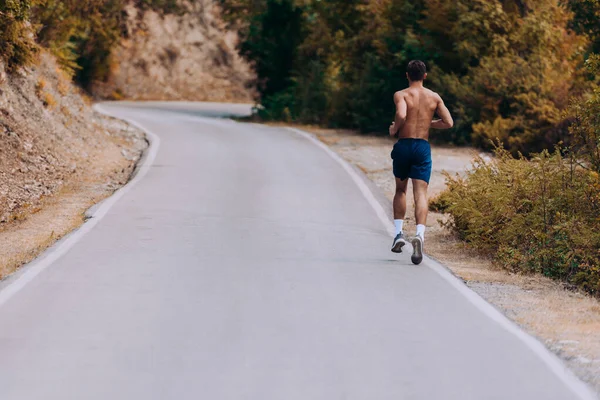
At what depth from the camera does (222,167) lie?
869 inches

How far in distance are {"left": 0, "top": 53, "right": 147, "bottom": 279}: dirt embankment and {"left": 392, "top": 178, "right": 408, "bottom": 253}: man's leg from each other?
4103 mm

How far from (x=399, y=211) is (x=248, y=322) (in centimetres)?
422

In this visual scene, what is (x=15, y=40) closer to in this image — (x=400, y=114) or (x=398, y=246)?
(x=400, y=114)

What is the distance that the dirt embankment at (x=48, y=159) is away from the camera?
47.9ft

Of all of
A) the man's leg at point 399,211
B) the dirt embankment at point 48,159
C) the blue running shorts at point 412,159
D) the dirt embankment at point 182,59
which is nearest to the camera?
the blue running shorts at point 412,159

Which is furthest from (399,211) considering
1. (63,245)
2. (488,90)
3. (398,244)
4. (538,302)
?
(488,90)

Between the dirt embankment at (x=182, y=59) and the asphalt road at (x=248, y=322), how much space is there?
→ 48023mm

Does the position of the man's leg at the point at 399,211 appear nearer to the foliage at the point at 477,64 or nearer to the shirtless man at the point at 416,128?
the shirtless man at the point at 416,128

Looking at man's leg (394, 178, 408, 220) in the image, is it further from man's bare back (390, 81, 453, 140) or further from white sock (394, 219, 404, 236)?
man's bare back (390, 81, 453, 140)

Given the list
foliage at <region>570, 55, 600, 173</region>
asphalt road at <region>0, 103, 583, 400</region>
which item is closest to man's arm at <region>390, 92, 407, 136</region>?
asphalt road at <region>0, 103, 583, 400</region>

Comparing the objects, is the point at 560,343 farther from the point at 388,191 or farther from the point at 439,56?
the point at 439,56

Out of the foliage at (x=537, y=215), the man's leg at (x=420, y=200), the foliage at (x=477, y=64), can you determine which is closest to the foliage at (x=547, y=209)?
the foliage at (x=537, y=215)

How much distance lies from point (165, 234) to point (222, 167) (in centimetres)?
875

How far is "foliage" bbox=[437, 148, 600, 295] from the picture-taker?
11180 millimetres
